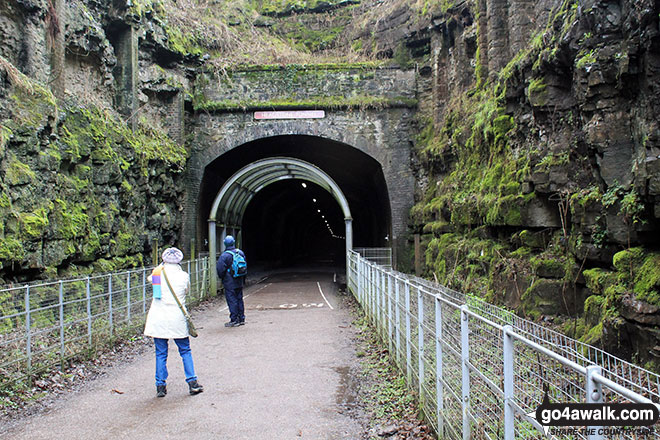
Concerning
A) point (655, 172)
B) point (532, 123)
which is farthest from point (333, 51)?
point (655, 172)

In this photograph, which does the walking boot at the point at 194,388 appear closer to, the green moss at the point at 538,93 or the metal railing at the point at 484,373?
the metal railing at the point at 484,373

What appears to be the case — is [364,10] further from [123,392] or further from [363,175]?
[123,392]

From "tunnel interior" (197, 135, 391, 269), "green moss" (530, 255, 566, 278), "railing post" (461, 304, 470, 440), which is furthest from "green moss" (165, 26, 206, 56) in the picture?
"railing post" (461, 304, 470, 440)

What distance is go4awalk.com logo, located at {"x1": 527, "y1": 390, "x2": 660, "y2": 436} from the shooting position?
5.90 ft

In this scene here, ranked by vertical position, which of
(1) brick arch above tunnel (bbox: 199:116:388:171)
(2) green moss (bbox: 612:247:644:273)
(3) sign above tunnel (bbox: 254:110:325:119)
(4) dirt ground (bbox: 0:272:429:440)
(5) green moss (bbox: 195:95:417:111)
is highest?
(5) green moss (bbox: 195:95:417:111)

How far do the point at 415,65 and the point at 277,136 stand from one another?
18.6 feet

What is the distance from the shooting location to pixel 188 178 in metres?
18.6

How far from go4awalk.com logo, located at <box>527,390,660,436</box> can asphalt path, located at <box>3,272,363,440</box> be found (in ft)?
8.77

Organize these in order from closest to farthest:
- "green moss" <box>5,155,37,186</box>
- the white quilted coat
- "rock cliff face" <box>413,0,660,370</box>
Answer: the white quilted coat < "rock cliff face" <box>413,0,660,370</box> < "green moss" <box>5,155,37,186</box>

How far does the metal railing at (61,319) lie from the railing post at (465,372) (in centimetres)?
483

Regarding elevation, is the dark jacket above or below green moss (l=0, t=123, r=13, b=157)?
below

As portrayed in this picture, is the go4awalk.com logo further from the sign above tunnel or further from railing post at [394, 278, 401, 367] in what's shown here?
the sign above tunnel

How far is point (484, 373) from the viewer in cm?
335

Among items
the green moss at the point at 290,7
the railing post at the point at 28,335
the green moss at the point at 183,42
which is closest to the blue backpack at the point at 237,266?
the railing post at the point at 28,335
